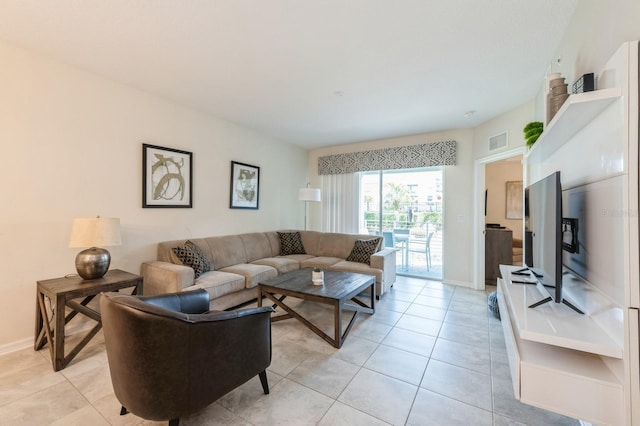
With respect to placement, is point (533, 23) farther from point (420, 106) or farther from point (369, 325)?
point (369, 325)

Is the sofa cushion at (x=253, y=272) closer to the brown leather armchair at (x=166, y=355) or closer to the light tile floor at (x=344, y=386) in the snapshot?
the light tile floor at (x=344, y=386)

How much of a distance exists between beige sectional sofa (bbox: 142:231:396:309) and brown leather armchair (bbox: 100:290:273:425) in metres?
1.42

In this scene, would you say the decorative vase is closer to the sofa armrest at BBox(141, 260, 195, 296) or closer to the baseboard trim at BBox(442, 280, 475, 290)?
the sofa armrest at BBox(141, 260, 195, 296)

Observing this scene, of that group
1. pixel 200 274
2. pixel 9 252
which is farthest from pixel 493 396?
pixel 9 252

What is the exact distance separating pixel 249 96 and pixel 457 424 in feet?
11.5

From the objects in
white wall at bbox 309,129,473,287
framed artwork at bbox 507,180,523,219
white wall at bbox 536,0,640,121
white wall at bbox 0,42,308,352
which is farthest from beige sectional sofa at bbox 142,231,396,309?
framed artwork at bbox 507,180,523,219

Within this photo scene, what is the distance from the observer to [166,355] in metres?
1.30

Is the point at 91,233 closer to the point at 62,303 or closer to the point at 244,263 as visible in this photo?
the point at 62,303

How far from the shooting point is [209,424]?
5.06ft

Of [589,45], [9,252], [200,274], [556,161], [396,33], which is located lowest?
[200,274]

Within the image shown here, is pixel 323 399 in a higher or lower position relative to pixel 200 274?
lower

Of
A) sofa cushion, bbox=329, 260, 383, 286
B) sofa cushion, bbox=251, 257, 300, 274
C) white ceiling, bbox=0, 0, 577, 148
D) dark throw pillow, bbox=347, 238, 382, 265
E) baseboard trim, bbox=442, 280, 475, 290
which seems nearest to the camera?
white ceiling, bbox=0, 0, 577, 148

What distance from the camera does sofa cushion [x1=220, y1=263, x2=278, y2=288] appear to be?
3311 mm

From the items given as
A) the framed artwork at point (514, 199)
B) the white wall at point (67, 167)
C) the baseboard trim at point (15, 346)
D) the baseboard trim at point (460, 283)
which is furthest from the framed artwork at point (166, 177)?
the framed artwork at point (514, 199)
